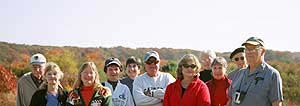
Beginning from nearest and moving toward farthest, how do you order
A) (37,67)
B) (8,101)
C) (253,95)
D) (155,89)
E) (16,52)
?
(253,95) → (155,89) → (37,67) → (8,101) → (16,52)

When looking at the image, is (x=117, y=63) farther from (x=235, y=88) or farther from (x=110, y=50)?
(x=110, y=50)

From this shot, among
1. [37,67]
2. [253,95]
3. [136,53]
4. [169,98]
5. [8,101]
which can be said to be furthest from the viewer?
[136,53]

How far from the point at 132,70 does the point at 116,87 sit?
524mm

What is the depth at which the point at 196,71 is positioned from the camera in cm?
585

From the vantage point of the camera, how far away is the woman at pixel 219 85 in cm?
622

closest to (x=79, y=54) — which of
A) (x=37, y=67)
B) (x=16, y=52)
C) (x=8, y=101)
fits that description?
(x=16, y=52)

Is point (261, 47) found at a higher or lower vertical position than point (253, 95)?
higher

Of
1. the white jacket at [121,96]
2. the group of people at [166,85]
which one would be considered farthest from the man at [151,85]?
the white jacket at [121,96]

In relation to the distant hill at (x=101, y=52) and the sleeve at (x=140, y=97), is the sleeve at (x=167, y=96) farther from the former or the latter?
the distant hill at (x=101, y=52)

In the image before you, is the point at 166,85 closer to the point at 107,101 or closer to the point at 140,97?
the point at 140,97

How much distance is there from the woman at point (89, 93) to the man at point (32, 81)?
1.17 meters

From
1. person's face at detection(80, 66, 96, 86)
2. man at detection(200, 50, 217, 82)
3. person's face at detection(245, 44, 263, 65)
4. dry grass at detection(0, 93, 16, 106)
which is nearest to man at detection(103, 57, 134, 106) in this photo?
person's face at detection(80, 66, 96, 86)

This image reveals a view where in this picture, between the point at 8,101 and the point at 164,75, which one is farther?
the point at 8,101

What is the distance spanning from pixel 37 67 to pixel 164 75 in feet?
5.97
